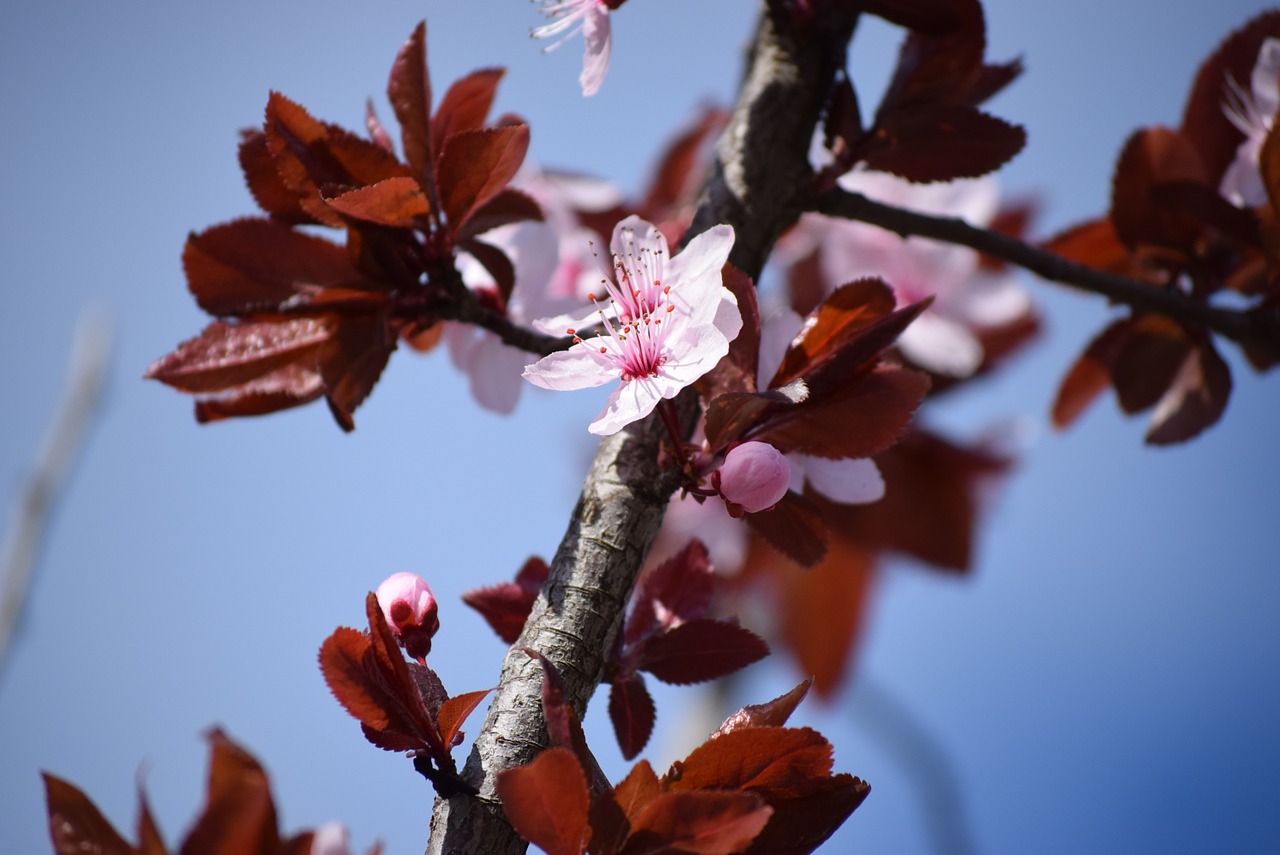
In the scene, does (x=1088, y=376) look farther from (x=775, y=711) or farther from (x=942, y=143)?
(x=775, y=711)

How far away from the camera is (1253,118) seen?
0.99 meters

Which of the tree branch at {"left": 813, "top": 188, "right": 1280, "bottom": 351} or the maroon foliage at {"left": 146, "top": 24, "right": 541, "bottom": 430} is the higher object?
the maroon foliage at {"left": 146, "top": 24, "right": 541, "bottom": 430}

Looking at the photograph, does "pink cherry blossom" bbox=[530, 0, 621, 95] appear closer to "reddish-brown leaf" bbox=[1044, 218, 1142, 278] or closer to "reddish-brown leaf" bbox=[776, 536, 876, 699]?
"reddish-brown leaf" bbox=[1044, 218, 1142, 278]

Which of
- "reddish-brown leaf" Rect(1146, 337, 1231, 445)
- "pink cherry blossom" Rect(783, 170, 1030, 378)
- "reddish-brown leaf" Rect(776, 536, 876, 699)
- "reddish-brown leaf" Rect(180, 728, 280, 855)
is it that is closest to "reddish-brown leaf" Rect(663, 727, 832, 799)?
"reddish-brown leaf" Rect(180, 728, 280, 855)

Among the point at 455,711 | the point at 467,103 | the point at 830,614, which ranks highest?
the point at 467,103

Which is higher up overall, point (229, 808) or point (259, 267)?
point (259, 267)

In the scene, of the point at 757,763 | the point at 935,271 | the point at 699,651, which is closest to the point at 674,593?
the point at 699,651

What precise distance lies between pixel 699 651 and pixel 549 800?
0.19m

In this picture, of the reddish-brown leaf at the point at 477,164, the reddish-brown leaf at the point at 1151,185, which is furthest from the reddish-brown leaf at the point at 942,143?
the reddish-brown leaf at the point at 477,164

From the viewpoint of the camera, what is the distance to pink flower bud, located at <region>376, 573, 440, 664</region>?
0.67 metres

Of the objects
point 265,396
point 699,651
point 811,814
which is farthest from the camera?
point 265,396

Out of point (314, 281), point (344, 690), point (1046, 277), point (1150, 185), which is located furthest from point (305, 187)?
point (1150, 185)

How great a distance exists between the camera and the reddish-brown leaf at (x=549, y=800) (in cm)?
55

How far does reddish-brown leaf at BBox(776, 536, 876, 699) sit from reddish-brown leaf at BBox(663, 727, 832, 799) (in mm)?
1440
